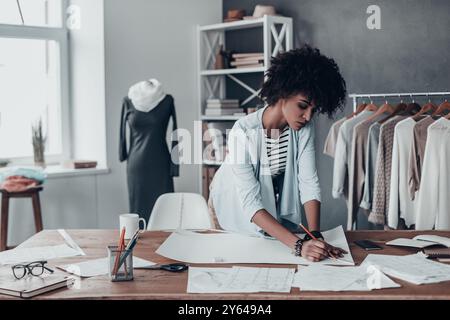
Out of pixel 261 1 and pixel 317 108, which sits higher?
pixel 261 1

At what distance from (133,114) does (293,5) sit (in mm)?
1591

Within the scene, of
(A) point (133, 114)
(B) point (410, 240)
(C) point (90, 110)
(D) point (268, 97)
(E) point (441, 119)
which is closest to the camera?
(B) point (410, 240)

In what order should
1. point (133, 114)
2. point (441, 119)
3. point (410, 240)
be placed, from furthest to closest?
point (133, 114), point (441, 119), point (410, 240)

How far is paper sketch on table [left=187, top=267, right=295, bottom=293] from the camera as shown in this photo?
6.01ft

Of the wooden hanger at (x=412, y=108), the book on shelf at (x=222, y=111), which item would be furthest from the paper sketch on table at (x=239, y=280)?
the book on shelf at (x=222, y=111)

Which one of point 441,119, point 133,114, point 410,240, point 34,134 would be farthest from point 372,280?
point 34,134

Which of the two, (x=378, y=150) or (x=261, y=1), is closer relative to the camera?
(x=378, y=150)

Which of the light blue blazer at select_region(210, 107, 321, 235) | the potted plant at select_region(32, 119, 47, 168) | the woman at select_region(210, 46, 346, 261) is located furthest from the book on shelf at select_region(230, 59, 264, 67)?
the light blue blazer at select_region(210, 107, 321, 235)

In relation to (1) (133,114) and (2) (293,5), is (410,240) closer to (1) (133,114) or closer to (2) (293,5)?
(1) (133,114)

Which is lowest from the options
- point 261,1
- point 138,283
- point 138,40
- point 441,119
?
point 138,283

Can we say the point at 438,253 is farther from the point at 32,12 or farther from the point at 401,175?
the point at 32,12

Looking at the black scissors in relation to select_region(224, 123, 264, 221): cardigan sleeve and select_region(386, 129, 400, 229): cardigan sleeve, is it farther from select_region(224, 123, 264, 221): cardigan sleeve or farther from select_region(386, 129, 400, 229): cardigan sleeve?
select_region(386, 129, 400, 229): cardigan sleeve

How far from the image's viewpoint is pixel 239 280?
1917 millimetres

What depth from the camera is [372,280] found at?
190 cm
